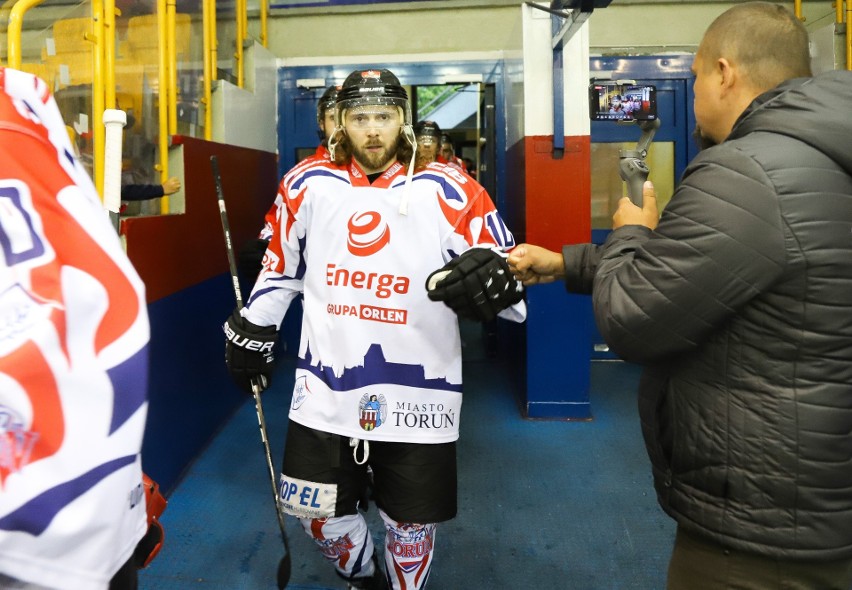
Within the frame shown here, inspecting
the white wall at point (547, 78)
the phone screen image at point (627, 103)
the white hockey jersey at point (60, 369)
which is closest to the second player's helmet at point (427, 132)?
the white wall at point (547, 78)

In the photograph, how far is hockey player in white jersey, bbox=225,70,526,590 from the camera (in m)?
2.08

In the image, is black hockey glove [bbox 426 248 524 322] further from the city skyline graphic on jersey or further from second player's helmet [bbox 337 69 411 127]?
second player's helmet [bbox 337 69 411 127]

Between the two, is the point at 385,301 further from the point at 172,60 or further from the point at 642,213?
the point at 172,60

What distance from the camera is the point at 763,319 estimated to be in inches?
48.3

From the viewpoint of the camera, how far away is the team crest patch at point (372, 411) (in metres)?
2.08

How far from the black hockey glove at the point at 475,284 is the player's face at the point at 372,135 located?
1.44ft

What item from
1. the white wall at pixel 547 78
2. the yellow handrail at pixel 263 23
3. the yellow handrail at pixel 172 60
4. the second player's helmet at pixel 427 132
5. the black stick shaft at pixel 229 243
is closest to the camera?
the black stick shaft at pixel 229 243

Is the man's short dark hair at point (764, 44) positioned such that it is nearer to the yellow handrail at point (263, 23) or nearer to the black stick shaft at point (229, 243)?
the black stick shaft at point (229, 243)

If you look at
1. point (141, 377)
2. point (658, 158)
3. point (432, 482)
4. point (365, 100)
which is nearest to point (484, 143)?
point (658, 158)

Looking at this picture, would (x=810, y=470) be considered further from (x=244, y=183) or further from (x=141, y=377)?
(x=244, y=183)

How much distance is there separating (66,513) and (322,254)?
1.44 metres

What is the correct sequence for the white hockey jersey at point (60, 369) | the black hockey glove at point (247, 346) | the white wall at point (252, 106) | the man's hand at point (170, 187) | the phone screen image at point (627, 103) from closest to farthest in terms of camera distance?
1. the white hockey jersey at point (60, 369)
2. the phone screen image at point (627, 103)
3. the black hockey glove at point (247, 346)
4. the man's hand at point (170, 187)
5. the white wall at point (252, 106)

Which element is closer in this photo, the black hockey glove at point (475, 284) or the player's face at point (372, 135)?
the black hockey glove at point (475, 284)

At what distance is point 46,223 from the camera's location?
775 millimetres
